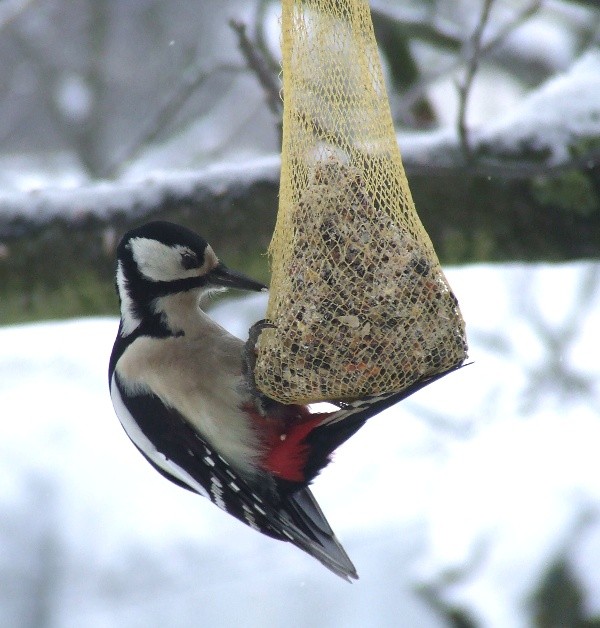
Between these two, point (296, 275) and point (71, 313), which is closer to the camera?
point (296, 275)

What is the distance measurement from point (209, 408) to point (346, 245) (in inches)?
23.0

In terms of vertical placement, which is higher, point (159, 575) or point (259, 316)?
point (259, 316)

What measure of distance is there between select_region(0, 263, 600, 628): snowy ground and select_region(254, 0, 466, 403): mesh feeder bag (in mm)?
2616

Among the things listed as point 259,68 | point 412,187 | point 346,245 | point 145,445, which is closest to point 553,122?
point 412,187

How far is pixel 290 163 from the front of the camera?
2.12 metres

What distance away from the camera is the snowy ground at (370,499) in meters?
4.78

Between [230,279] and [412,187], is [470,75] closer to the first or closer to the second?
[412,187]

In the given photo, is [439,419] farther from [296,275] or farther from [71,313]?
[296,275]

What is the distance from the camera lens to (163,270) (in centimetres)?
237

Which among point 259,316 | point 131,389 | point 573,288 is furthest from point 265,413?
point 573,288

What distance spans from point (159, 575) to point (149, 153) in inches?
135

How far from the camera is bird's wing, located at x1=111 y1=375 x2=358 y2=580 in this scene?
228cm

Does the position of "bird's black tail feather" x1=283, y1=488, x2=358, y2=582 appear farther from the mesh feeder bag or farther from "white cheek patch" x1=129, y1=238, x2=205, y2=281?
"white cheek patch" x1=129, y1=238, x2=205, y2=281

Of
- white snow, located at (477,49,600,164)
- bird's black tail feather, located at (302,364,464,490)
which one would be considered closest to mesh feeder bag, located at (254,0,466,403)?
bird's black tail feather, located at (302,364,464,490)
